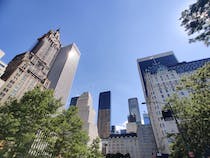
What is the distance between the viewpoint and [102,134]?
190250 millimetres

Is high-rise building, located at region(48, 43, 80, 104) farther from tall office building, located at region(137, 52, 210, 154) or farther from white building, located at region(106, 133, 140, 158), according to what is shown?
tall office building, located at region(137, 52, 210, 154)

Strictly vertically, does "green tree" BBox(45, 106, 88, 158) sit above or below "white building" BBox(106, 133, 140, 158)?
below

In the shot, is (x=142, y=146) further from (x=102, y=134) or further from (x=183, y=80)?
(x=183, y=80)

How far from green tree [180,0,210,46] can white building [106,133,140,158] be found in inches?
5014

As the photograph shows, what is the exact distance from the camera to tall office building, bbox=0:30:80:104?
3561 inches

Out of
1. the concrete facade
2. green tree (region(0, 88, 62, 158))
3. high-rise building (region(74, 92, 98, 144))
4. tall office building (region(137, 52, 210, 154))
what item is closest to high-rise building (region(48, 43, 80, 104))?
high-rise building (region(74, 92, 98, 144))

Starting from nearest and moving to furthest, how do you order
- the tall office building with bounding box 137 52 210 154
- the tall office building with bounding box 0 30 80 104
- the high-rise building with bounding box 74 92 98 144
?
1. the tall office building with bounding box 137 52 210 154
2. the tall office building with bounding box 0 30 80 104
3. the high-rise building with bounding box 74 92 98 144

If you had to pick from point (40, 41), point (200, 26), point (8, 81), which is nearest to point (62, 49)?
point (40, 41)

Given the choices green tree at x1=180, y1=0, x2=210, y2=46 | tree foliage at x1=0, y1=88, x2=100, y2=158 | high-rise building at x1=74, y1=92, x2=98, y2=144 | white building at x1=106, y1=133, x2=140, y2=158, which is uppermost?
high-rise building at x1=74, y1=92, x2=98, y2=144

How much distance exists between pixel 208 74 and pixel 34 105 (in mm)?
18772

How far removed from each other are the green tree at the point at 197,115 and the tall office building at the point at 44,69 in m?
71.1

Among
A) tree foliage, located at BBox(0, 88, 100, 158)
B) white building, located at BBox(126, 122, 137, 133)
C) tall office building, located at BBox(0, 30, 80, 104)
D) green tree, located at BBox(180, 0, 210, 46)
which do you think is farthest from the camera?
white building, located at BBox(126, 122, 137, 133)

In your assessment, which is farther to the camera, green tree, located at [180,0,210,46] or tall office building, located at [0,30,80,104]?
tall office building, located at [0,30,80,104]

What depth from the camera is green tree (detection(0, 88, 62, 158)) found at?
13273mm
